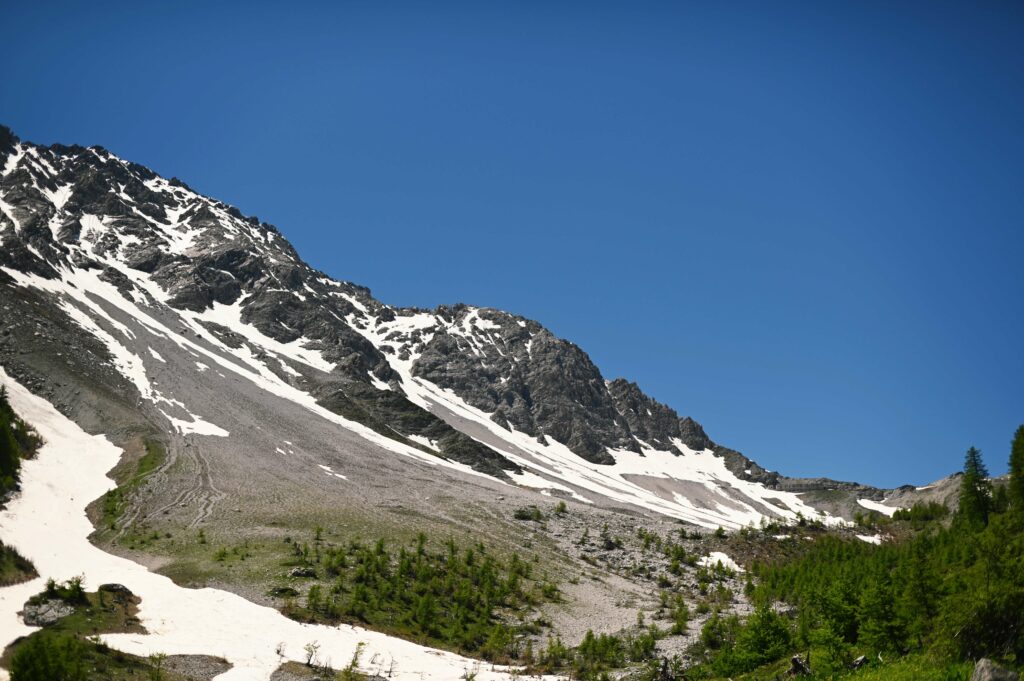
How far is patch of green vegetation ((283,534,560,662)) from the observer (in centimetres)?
5303

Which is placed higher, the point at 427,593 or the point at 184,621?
the point at 427,593

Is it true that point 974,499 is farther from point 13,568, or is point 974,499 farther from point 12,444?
point 12,444

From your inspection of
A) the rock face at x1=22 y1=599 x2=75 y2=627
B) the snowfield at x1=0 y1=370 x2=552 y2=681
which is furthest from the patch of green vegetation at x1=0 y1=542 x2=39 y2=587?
the rock face at x1=22 y1=599 x2=75 y2=627

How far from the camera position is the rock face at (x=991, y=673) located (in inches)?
835

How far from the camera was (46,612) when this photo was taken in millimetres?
42281

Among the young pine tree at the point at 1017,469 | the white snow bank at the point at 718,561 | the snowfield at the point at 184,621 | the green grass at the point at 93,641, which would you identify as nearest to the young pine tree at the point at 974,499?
the young pine tree at the point at 1017,469

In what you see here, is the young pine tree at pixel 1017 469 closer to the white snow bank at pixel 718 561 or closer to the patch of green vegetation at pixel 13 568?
the white snow bank at pixel 718 561

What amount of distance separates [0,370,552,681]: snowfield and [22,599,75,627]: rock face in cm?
59

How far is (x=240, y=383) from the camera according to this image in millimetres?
137625

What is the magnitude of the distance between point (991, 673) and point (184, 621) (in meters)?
45.3

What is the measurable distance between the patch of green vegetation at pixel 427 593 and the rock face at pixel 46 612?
14195mm

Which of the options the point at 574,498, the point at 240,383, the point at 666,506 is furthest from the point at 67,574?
the point at 666,506

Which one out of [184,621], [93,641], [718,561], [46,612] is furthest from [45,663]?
[718,561]

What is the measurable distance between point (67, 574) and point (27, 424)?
41629 mm
